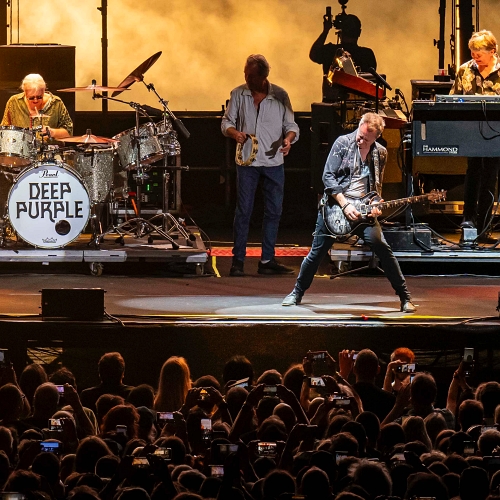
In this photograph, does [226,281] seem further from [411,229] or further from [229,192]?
[229,192]

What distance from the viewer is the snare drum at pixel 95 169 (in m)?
11.4

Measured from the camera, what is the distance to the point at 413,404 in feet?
21.3

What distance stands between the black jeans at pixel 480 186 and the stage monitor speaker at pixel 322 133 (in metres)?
1.89

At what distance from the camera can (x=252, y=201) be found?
1054 cm

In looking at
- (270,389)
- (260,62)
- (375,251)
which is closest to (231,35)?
(260,62)

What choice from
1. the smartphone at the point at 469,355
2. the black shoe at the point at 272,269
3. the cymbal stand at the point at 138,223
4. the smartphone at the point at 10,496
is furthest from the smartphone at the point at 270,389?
the cymbal stand at the point at 138,223

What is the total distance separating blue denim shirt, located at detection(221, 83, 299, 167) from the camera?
34.1 feet

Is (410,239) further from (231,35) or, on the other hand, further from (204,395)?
(231,35)

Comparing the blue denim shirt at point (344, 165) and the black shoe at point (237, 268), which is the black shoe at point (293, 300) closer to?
the blue denim shirt at point (344, 165)

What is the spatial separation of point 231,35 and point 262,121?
5905mm

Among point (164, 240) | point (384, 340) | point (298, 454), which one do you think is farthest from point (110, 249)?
point (298, 454)

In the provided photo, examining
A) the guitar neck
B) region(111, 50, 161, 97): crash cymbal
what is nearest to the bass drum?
region(111, 50, 161, 97): crash cymbal

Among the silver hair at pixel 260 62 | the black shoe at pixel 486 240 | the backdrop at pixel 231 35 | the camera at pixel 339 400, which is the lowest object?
the camera at pixel 339 400

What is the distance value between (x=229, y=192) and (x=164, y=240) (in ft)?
15.4
